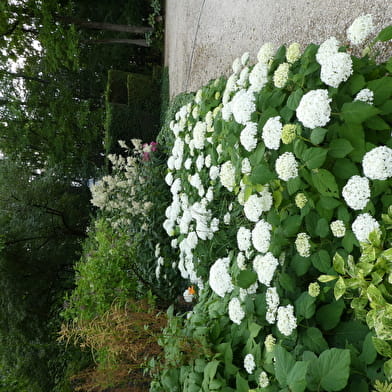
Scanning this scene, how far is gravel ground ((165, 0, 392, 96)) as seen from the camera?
1995 mm

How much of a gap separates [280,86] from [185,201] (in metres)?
1.73

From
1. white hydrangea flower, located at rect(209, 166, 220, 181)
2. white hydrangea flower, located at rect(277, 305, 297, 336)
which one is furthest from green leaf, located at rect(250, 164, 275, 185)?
white hydrangea flower, located at rect(209, 166, 220, 181)

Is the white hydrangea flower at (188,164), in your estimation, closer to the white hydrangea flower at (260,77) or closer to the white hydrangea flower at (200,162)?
the white hydrangea flower at (200,162)

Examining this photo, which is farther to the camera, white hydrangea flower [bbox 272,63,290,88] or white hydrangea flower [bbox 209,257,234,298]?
white hydrangea flower [bbox 209,257,234,298]

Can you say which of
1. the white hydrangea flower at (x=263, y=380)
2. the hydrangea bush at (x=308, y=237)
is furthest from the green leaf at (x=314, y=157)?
the white hydrangea flower at (x=263, y=380)

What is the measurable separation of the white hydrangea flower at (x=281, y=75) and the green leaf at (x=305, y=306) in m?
0.95

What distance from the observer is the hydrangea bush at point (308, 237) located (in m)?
1.30

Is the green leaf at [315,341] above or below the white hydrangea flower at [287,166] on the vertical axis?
below

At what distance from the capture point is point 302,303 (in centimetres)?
152

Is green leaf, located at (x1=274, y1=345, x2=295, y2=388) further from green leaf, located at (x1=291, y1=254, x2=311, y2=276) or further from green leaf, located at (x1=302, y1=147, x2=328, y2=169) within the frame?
green leaf, located at (x1=302, y1=147, x2=328, y2=169)

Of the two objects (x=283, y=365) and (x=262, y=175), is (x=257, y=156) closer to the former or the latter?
(x=262, y=175)

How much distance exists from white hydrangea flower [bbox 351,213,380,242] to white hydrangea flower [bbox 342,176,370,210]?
41mm

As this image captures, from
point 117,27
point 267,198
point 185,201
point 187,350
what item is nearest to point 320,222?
point 267,198

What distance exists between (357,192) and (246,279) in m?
0.71
